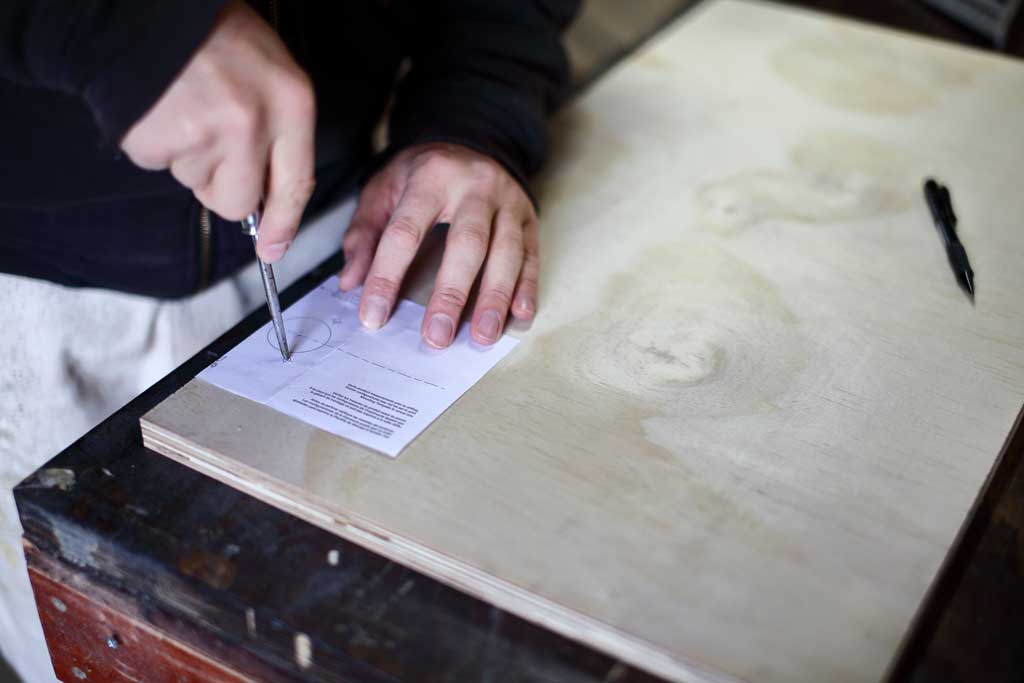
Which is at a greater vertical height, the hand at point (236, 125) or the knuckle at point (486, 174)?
the hand at point (236, 125)

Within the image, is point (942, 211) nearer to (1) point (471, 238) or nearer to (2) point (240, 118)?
(1) point (471, 238)

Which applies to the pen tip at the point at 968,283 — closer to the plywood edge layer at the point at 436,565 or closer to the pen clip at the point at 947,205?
the pen clip at the point at 947,205

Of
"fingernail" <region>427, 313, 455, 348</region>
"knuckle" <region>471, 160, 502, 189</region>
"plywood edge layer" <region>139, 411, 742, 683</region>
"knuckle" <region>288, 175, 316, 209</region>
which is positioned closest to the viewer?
"plywood edge layer" <region>139, 411, 742, 683</region>

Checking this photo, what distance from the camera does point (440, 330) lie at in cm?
76

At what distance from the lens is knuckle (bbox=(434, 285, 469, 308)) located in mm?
775

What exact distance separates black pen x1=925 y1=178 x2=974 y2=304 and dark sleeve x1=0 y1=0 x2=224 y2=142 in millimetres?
672

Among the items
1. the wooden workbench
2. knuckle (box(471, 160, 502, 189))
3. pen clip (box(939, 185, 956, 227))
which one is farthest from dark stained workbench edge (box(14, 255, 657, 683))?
pen clip (box(939, 185, 956, 227))

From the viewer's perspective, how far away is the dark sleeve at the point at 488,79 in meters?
0.96

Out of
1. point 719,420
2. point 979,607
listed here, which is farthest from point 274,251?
point 979,607

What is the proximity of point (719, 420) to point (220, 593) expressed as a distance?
0.37 m

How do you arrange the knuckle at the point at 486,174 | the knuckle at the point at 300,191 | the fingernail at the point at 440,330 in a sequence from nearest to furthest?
the knuckle at the point at 300,191, the fingernail at the point at 440,330, the knuckle at the point at 486,174

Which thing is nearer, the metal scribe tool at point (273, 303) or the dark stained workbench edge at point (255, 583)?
the dark stained workbench edge at point (255, 583)

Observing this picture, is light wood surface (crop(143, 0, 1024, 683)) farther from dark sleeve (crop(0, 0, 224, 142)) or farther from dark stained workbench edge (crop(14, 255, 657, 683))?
dark sleeve (crop(0, 0, 224, 142))

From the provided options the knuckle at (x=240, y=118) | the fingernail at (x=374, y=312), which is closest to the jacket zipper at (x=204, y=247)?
the fingernail at (x=374, y=312)
